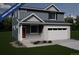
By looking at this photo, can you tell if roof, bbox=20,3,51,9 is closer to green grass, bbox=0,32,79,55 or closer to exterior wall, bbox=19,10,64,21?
exterior wall, bbox=19,10,64,21

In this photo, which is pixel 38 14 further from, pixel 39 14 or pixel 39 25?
pixel 39 25

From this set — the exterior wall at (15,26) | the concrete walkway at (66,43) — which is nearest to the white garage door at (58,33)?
the concrete walkway at (66,43)

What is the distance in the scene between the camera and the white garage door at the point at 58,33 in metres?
16.1

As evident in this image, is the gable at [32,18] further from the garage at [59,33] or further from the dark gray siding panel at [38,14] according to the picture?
the garage at [59,33]

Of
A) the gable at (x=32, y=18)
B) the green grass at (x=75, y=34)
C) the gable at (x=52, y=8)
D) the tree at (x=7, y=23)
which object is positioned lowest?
the green grass at (x=75, y=34)

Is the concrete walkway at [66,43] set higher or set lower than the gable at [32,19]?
lower

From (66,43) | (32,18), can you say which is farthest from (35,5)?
(66,43)

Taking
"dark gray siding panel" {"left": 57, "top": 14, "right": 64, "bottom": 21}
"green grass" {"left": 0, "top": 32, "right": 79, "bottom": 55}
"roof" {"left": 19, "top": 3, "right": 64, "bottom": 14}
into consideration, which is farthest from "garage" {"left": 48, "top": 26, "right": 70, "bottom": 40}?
"roof" {"left": 19, "top": 3, "right": 64, "bottom": 14}

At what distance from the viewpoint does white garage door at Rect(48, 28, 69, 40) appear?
16094mm

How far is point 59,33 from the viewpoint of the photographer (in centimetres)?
1623

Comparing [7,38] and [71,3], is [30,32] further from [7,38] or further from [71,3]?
[71,3]

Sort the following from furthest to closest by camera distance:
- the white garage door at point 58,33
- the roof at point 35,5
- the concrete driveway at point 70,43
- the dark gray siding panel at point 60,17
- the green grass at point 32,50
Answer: the white garage door at point 58,33 → the dark gray siding panel at point 60,17 → the concrete driveway at point 70,43 → the roof at point 35,5 → the green grass at point 32,50
